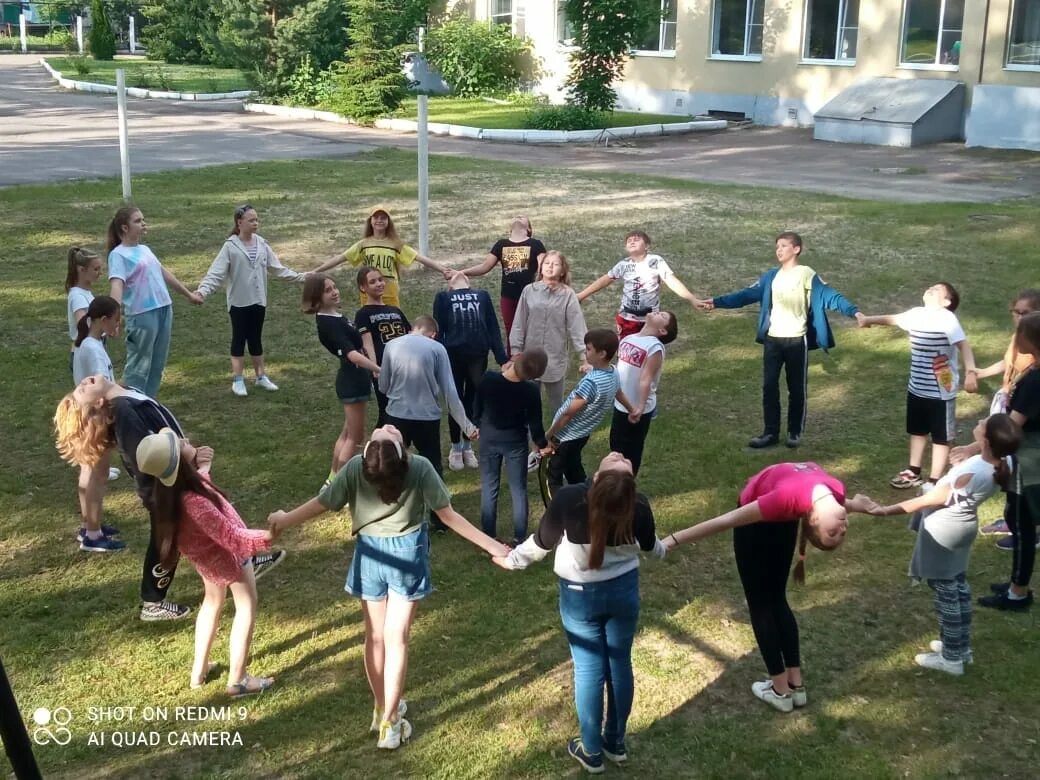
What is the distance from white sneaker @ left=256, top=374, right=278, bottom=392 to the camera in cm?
976

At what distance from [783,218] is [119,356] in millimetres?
10033

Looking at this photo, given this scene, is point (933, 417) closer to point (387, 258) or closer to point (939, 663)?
point (939, 663)

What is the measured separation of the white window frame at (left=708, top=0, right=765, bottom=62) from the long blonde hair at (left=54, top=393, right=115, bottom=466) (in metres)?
26.8


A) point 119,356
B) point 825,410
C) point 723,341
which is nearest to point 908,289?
Result: point 723,341

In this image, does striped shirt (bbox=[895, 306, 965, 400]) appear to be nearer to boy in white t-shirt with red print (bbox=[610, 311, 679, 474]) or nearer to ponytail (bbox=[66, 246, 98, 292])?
boy in white t-shirt with red print (bbox=[610, 311, 679, 474])

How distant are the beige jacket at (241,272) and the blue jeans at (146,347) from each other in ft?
2.42

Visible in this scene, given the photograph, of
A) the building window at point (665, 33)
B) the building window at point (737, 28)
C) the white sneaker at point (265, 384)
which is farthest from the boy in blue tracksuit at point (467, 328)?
the building window at point (665, 33)

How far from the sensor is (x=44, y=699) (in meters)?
5.20

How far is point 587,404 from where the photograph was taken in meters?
6.61

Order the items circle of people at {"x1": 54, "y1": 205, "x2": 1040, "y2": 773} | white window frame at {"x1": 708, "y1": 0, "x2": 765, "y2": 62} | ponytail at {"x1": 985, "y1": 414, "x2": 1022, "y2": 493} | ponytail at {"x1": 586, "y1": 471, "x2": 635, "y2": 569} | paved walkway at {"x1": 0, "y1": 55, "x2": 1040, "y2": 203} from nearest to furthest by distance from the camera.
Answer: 1. ponytail at {"x1": 586, "y1": 471, "x2": 635, "y2": 569}
2. circle of people at {"x1": 54, "y1": 205, "x2": 1040, "y2": 773}
3. ponytail at {"x1": 985, "y1": 414, "x2": 1022, "y2": 493}
4. paved walkway at {"x1": 0, "y1": 55, "x2": 1040, "y2": 203}
5. white window frame at {"x1": 708, "y1": 0, "x2": 765, "y2": 62}

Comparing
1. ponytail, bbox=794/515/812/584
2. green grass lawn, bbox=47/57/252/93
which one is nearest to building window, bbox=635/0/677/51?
green grass lawn, bbox=47/57/252/93

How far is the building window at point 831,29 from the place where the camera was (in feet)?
90.0

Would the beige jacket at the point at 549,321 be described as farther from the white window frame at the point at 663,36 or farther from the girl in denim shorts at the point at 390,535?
the white window frame at the point at 663,36

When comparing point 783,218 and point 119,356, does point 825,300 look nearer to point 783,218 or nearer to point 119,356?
point 119,356
